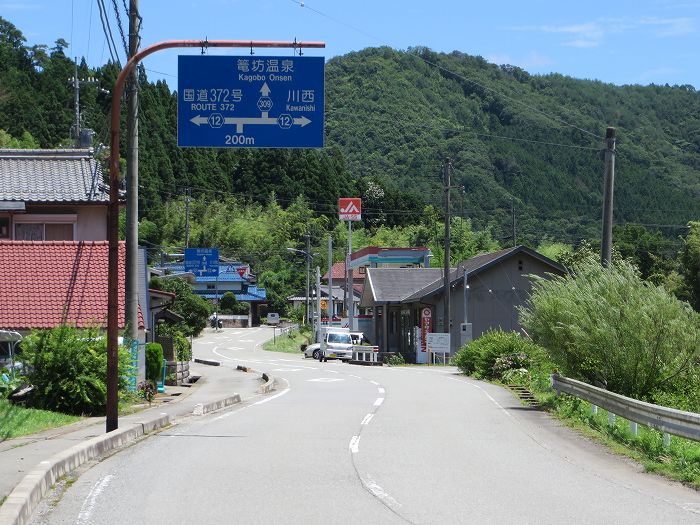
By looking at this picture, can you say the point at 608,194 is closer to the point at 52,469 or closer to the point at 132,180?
the point at 132,180

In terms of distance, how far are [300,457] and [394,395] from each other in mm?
13600

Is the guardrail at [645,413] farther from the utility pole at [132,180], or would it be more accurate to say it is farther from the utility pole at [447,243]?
the utility pole at [447,243]

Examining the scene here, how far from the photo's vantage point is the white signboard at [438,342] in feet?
160

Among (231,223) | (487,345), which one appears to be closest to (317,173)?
(231,223)

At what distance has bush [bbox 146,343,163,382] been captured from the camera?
26797mm

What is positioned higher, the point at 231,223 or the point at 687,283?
the point at 231,223

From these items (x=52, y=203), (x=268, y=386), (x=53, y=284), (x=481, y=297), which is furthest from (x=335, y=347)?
(x=53, y=284)

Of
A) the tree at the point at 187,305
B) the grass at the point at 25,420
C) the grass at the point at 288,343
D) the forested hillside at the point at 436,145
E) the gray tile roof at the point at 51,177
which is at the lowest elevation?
the grass at the point at 288,343

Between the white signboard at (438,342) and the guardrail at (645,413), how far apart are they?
28.9 m

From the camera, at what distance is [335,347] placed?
5844cm

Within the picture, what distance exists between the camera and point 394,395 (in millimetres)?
26172

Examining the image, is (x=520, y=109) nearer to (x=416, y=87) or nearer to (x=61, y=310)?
(x=416, y=87)

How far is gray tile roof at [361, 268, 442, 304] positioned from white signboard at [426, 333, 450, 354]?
35.5ft

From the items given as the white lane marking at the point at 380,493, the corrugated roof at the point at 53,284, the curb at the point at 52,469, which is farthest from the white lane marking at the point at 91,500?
the corrugated roof at the point at 53,284
